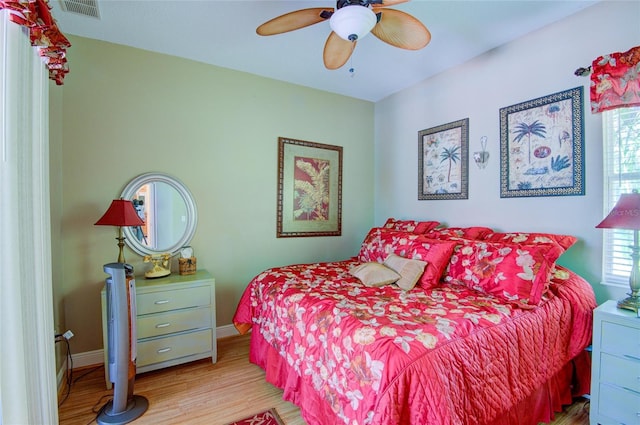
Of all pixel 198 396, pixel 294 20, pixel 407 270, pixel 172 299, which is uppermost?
pixel 294 20

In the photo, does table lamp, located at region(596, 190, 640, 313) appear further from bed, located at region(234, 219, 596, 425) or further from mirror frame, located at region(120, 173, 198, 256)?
mirror frame, located at region(120, 173, 198, 256)

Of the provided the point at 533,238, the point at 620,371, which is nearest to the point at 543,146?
the point at 533,238

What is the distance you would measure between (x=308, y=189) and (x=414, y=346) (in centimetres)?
245

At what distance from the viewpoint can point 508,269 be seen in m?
1.93

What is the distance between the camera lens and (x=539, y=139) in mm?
2352

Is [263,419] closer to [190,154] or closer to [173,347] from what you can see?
[173,347]

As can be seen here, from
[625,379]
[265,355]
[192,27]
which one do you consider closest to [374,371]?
[265,355]

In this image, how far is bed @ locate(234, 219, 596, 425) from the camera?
124 cm

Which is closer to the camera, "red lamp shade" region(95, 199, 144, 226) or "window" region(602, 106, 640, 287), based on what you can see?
"window" region(602, 106, 640, 287)

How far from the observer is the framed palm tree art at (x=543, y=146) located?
2.15 meters

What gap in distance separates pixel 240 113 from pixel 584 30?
2.88 m

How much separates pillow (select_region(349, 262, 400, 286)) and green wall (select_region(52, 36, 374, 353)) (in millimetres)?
1271

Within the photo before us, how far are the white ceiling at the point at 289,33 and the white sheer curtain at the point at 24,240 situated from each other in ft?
3.55

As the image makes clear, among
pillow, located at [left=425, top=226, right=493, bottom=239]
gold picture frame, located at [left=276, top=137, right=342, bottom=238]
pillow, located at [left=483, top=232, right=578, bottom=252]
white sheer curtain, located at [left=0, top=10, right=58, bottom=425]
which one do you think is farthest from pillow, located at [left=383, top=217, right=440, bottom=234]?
white sheer curtain, located at [left=0, top=10, right=58, bottom=425]
